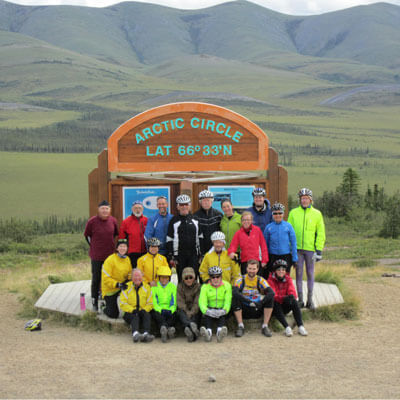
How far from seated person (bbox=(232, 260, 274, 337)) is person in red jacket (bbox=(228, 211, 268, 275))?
0.24 meters

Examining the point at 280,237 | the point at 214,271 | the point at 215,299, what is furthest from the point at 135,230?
the point at 280,237

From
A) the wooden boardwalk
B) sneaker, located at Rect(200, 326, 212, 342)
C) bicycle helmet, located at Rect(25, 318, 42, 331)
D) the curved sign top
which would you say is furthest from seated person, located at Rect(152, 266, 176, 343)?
the curved sign top

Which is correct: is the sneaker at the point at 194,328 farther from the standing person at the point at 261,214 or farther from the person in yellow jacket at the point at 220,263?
the standing person at the point at 261,214

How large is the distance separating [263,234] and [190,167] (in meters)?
2.07

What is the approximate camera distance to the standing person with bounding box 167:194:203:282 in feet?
27.6

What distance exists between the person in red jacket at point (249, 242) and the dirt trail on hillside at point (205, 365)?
3.51ft

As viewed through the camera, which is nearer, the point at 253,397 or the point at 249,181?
the point at 253,397

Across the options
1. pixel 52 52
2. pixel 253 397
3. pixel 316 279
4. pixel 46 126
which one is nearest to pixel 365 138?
pixel 46 126

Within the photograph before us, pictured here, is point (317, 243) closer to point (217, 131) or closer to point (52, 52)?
point (217, 131)

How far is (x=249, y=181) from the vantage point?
9.93 meters

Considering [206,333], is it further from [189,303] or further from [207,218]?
[207,218]

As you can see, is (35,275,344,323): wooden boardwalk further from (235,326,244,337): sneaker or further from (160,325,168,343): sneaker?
(235,326,244,337): sneaker

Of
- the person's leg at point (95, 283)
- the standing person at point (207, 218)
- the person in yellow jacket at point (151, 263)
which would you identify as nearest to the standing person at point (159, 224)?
the person in yellow jacket at point (151, 263)

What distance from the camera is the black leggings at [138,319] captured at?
7.95 meters
